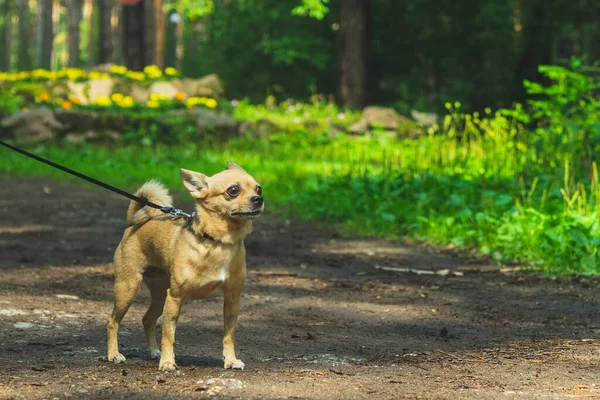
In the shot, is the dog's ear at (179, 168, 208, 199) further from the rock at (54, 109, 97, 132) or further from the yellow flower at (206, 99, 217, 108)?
the yellow flower at (206, 99, 217, 108)

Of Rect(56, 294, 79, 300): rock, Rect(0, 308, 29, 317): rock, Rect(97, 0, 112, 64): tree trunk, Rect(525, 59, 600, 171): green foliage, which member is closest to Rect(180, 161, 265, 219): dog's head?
Rect(0, 308, 29, 317): rock

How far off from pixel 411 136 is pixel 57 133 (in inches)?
258

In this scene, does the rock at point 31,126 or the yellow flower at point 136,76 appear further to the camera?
the yellow flower at point 136,76

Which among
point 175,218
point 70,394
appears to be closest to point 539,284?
point 175,218

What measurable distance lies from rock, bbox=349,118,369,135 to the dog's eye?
1325 cm

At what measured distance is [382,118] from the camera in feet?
60.1

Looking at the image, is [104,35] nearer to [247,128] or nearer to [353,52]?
[353,52]

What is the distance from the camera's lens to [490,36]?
72.2 ft

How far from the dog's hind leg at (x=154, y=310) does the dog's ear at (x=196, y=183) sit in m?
0.77

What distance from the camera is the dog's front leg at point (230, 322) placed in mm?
4965

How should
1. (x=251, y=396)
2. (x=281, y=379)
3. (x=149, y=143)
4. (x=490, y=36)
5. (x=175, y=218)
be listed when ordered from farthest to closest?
(x=490, y=36)
(x=149, y=143)
(x=175, y=218)
(x=281, y=379)
(x=251, y=396)

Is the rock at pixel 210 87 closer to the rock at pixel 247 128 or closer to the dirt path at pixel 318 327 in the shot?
the rock at pixel 247 128

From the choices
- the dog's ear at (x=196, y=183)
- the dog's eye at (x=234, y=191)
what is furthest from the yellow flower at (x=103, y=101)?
the dog's eye at (x=234, y=191)

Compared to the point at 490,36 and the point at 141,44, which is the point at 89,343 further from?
the point at 141,44
